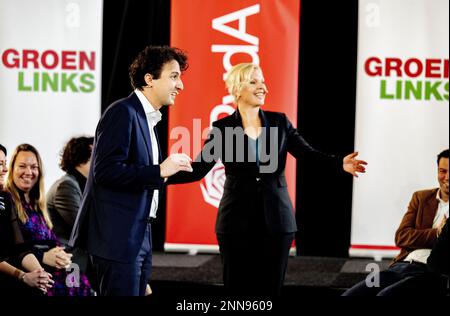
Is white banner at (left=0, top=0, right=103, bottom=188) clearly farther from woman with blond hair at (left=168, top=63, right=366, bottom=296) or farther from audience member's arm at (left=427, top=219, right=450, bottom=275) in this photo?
audience member's arm at (left=427, top=219, right=450, bottom=275)

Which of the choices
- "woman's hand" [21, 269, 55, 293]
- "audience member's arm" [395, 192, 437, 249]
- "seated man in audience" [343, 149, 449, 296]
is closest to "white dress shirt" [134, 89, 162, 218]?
"woman's hand" [21, 269, 55, 293]

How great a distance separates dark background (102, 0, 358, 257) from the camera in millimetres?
6945

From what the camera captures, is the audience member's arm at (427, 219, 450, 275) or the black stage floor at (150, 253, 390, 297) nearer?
the audience member's arm at (427, 219, 450, 275)

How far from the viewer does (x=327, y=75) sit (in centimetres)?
698

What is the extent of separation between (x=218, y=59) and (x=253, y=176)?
2.75 m

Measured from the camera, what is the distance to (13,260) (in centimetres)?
388

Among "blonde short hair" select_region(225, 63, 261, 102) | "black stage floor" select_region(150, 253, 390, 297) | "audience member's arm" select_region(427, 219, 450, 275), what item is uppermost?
"blonde short hair" select_region(225, 63, 261, 102)

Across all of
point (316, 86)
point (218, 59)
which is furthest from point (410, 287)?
point (316, 86)

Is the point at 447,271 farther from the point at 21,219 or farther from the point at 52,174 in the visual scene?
the point at 52,174

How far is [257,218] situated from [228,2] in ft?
9.85

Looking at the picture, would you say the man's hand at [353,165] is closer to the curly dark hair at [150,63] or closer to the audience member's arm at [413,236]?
the audience member's arm at [413,236]

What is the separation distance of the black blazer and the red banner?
2479mm

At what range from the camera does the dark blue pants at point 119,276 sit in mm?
3135

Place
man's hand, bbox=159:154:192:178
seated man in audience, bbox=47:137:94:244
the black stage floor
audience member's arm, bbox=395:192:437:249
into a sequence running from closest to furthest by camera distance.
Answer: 1. man's hand, bbox=159:154:192:178
2. audience member's arm, bbox=395:192:437:249
3. seated man in audience, bbox=47:137:94:244
4. the black stage floor
